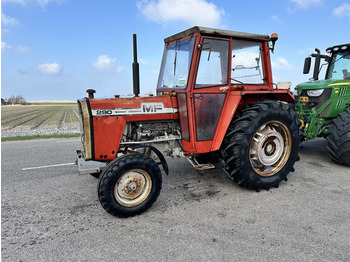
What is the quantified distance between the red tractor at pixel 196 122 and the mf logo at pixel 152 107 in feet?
0.05

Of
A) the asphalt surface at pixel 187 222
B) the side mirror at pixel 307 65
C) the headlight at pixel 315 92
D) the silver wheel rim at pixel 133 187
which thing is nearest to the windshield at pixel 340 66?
the side mirror at pixel 307 65

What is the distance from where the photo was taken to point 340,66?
623 centimetres

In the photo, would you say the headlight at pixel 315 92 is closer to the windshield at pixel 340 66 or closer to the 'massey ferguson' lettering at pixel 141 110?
the windshield at pixel 340 66

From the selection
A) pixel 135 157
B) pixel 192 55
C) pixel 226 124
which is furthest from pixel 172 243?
pixel 192 55

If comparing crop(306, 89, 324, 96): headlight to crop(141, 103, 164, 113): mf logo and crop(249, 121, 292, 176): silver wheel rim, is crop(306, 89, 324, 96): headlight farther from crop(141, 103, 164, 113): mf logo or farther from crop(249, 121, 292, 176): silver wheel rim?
crop(141, 103, 164, 113): mf logo

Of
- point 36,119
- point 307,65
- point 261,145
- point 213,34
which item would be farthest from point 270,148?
point 36,119

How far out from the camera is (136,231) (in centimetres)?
279

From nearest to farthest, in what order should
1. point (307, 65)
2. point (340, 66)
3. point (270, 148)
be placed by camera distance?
1. point (270, 148)
2. point (340, 66)
3. point (307, 65)

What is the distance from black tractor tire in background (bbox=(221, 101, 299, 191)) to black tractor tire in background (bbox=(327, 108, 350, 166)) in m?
1.40

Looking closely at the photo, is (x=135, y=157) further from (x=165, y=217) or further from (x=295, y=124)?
(x=295, y=124)

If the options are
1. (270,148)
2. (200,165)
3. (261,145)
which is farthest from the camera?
(270,148)

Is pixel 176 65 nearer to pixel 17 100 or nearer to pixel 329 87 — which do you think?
pixel 329 87

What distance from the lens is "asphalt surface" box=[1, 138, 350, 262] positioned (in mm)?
2406

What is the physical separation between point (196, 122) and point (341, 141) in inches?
122
